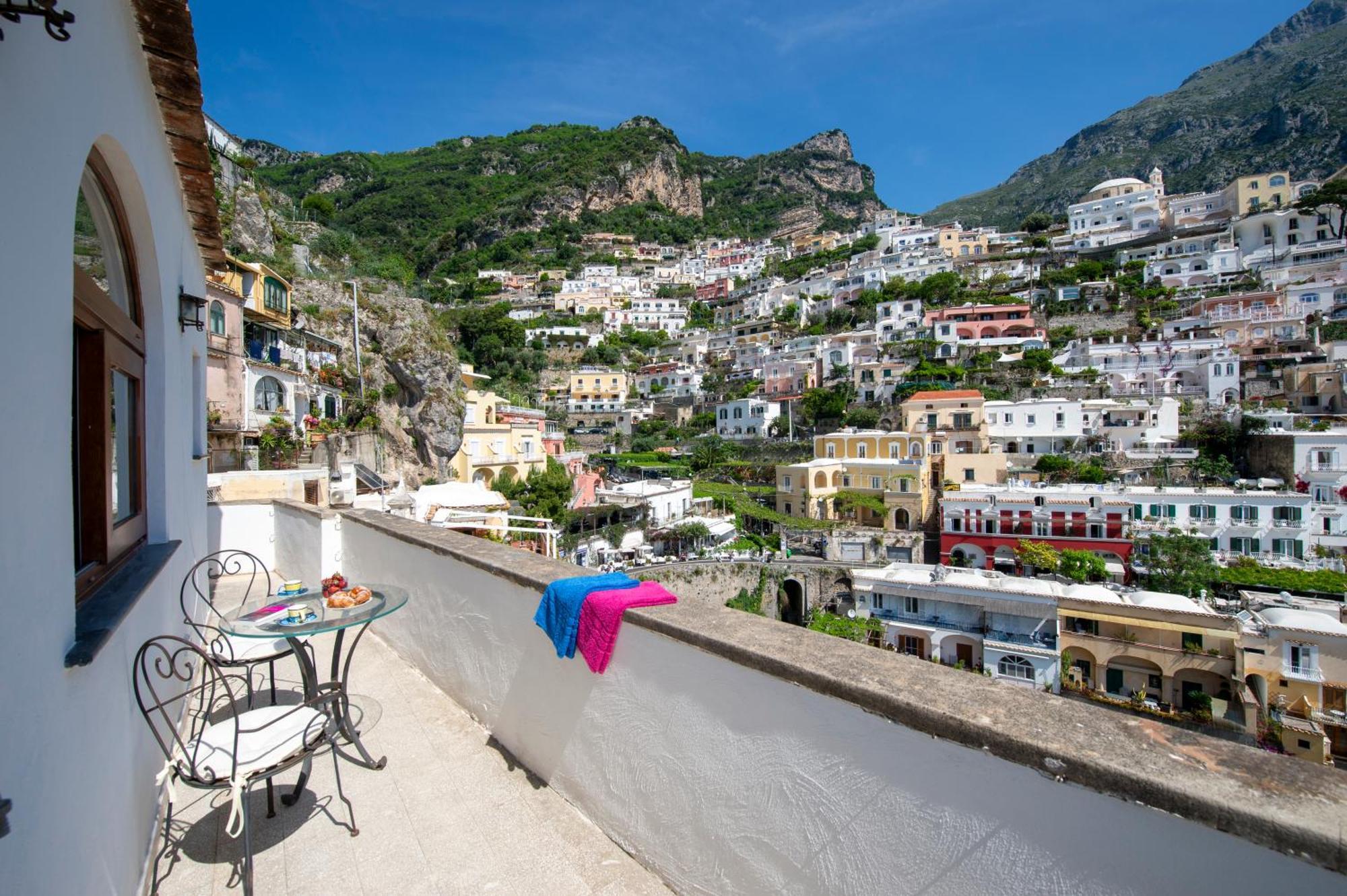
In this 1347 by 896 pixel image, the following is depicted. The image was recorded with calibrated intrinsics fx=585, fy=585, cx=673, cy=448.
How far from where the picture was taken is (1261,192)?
170 feet

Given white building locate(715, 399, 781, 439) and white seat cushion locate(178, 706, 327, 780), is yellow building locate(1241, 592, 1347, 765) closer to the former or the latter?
white seat cushion locate(178, 706, 327, 780)

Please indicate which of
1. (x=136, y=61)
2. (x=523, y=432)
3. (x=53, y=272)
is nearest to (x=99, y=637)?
(x=53, y=272)

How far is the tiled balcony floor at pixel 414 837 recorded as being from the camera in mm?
1957

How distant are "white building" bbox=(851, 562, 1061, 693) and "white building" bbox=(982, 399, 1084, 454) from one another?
1533cm

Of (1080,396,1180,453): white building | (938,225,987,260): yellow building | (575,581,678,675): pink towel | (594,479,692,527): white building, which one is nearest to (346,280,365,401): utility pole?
(594,479,692,527): white building

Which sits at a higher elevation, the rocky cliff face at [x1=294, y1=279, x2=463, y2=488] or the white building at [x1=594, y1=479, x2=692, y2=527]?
the rocky cliff face at [x1=294, y1=279, x2=463, y2=488]

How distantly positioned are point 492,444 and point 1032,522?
23891 millimetres

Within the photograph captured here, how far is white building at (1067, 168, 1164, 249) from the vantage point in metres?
56.6

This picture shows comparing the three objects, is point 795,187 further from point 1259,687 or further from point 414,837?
point 414,837

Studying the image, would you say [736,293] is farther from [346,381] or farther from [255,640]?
[255,640]

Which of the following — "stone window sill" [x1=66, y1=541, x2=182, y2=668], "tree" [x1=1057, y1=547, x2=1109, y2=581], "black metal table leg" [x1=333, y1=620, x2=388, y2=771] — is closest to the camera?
"stone window sill" [x1=66, y1=541, x2=182, y2=668]

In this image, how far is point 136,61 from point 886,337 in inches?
1925

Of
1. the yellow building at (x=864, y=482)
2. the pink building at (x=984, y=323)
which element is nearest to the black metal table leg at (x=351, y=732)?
→ the yellow building at (x=864, y=482)

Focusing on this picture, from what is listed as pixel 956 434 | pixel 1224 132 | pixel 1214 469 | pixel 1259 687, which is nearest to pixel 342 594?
pixel 1259 687
